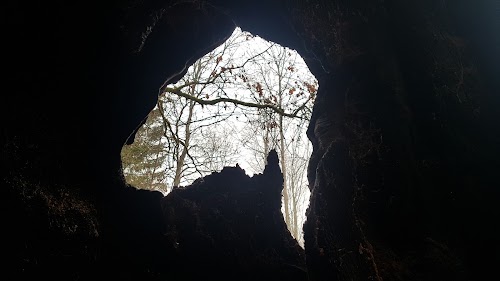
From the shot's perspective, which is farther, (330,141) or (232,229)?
(232,229)

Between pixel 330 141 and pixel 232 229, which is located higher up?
pixel 330 141

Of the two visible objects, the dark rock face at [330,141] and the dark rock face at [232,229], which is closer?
the dark rock face at [330,141]

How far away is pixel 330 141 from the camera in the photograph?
104 inches

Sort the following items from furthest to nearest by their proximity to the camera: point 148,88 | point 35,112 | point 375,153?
point 148,88
point 375,153
point 35,112

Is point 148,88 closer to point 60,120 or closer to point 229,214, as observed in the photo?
point 60,120

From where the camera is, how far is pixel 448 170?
6.82 feet

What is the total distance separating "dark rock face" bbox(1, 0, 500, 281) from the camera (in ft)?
6.31

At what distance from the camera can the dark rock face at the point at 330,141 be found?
75.7 inches

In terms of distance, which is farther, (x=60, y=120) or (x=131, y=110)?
(x=131, y=110)

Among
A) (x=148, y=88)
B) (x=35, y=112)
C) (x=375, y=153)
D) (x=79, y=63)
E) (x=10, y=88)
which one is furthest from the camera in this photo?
(x=148, y=88)

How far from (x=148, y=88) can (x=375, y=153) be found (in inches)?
99.9

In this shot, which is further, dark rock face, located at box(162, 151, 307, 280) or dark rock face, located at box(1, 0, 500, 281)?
dark rock face, located at box(162, 151, 307, 280)

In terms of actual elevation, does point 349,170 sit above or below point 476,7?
below

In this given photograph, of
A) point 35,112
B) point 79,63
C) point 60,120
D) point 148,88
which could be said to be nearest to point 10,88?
point 35,112
